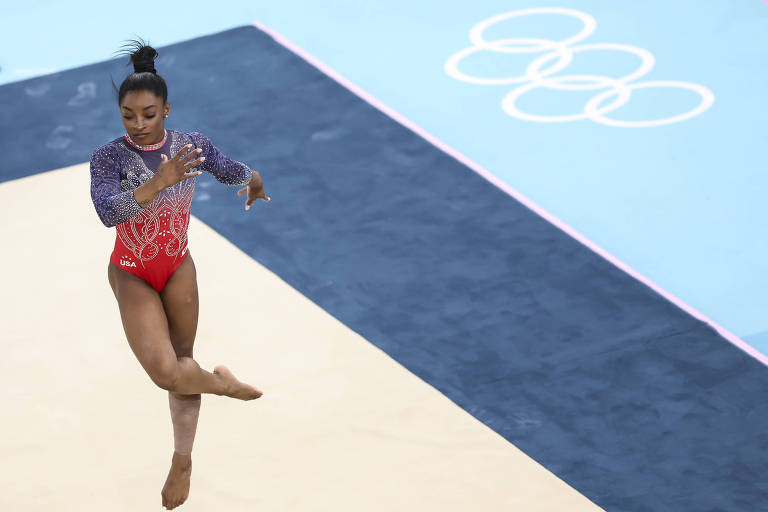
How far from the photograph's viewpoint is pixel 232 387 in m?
5.56

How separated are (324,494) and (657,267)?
285cm

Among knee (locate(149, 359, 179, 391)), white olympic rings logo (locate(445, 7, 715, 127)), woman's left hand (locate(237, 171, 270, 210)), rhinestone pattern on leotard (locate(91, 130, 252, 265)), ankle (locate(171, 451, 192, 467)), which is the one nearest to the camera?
rhinestone pattern on leotard (locate(91, 130, 252, 265))

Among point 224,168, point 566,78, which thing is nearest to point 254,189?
point 224,168

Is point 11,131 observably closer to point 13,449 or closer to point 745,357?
point 13,449

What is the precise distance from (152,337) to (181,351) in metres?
0.33

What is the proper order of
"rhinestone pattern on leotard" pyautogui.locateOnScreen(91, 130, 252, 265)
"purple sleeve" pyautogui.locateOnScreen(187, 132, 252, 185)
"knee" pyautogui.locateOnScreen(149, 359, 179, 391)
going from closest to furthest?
"rhinestone pattern on leotard" pyautogui.locateOnScreen(91, 130, 252, 265) → "knee" pyautogui.locateOnScreen(149, 359, 179, 391) → "purple sleeve" pyautogui.locateOnScreen(187, 132, 252, 185)

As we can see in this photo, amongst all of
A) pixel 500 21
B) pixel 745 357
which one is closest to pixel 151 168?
pixel 745 357

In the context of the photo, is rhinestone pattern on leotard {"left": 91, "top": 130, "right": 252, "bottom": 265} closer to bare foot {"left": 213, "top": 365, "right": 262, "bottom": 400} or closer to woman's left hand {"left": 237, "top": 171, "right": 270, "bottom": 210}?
woman's left hand {"left": 237, "top": 171, "right": 270, "bottom": 210}

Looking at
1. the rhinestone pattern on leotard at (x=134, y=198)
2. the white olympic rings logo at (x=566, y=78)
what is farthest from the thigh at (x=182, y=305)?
the white olympic rings logo at (x=566, y=78)

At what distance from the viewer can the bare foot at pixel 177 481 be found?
17.8 feet

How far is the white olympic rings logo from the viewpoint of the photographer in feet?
30.8

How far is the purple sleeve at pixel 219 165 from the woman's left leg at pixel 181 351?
14.7 inches

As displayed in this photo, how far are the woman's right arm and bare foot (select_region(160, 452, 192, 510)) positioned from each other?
1.21 m

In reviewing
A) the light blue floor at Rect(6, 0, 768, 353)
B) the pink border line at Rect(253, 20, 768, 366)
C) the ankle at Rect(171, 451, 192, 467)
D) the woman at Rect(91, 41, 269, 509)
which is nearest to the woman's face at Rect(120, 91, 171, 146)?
the woman at Rect(91, 41, 269, 509)
